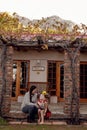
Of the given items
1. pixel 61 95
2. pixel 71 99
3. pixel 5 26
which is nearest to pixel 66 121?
pixel 71 99

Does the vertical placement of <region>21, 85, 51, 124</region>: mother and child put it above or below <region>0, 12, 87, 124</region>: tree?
below

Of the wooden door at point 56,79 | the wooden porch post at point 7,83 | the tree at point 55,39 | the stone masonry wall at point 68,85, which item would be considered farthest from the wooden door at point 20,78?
the stone masonry wall at point 68,85

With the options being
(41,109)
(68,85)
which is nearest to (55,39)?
(68,85)

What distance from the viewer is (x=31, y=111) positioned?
10016mm

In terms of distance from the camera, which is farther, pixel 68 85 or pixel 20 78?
pixel 20 78

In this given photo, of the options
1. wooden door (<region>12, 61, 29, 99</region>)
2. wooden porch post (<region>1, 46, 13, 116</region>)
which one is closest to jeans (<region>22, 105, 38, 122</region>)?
wooden porch post (<region>1, 46, 13, 116</region>)

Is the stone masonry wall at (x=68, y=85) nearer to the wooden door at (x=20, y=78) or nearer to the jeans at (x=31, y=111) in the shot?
the jeans at (x=31, y=111)

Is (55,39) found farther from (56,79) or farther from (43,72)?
(56,79)

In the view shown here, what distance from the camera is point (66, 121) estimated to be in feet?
33.9

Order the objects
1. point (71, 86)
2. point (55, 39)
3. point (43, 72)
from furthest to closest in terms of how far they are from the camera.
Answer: point (43, 72) < point (55, 39) < point (71, 86)

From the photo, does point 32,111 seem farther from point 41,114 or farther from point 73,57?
point 73,57

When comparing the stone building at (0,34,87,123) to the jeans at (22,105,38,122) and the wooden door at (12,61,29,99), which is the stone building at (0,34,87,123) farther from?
the jeans at (22,105,38,122)

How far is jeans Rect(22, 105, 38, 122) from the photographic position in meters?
10.0

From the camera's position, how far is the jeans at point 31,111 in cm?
1001
